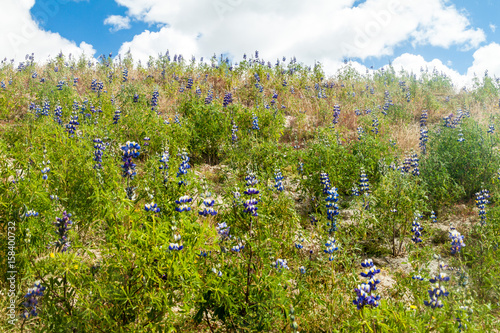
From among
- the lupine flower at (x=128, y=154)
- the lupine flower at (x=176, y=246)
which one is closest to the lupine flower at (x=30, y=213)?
the lupine flower at (x=128, y=154)

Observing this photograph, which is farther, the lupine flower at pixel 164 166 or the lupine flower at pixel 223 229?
the lupine flower at pixel 164 166

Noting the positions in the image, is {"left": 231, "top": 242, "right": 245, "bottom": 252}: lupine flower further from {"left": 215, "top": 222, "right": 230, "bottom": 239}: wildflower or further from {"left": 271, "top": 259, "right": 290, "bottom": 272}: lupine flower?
{"left": 271, "top": 259, "right": 290, "bottom": 272}: lupine flower

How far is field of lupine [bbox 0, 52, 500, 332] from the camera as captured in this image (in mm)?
2168

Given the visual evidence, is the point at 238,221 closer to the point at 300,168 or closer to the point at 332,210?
the point at 332,210

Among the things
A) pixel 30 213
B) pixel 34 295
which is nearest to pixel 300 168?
pixel 30 213

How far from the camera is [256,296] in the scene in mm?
2369

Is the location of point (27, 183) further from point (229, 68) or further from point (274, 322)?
point (229, 68)

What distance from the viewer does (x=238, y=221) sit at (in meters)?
2.96

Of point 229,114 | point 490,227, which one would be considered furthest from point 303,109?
→ point 490,227

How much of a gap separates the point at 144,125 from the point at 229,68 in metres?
5.96

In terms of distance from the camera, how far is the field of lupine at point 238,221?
217 cm

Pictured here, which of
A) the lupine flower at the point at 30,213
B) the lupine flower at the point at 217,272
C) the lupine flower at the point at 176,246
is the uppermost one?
the lupine flower at the point at 30,213

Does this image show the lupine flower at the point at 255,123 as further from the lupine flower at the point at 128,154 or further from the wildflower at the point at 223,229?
the wildflower at the point at 223,229

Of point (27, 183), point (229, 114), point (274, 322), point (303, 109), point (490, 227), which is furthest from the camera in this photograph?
point (303, 109)
